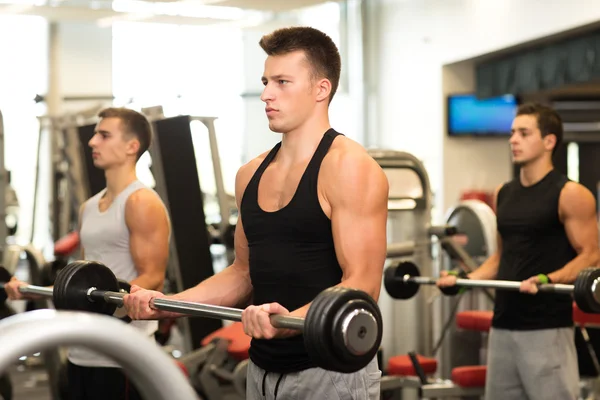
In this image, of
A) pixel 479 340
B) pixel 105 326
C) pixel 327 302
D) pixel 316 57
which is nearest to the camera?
pixel 105 326

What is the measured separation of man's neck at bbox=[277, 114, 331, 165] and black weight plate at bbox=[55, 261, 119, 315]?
0.61m

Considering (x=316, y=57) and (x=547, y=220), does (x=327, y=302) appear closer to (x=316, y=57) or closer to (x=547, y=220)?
(x=316, y=57)

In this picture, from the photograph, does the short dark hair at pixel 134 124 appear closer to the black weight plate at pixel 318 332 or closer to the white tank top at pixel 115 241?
the white tank top at pixel 115 241

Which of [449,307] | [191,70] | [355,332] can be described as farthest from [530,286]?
[191,70]

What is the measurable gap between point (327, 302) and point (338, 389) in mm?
522

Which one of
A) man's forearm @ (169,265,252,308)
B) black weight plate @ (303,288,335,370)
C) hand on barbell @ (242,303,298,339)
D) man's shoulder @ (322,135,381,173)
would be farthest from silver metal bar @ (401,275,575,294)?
black weight plate @ (303,288,335,370)

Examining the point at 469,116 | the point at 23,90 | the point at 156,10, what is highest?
the point at 156,10

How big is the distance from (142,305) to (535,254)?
1.65 metres

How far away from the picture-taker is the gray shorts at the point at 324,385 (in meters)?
1.95

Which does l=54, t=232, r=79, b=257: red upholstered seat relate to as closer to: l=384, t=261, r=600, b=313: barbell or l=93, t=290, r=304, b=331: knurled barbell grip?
l=384, t=261, r=600, b=313: barbell

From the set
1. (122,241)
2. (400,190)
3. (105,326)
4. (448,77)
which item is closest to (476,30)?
(448,77)

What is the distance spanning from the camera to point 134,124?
3.19 m

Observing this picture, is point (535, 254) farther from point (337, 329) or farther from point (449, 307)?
point (337, 329)

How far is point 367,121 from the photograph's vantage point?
11000 millimetres
